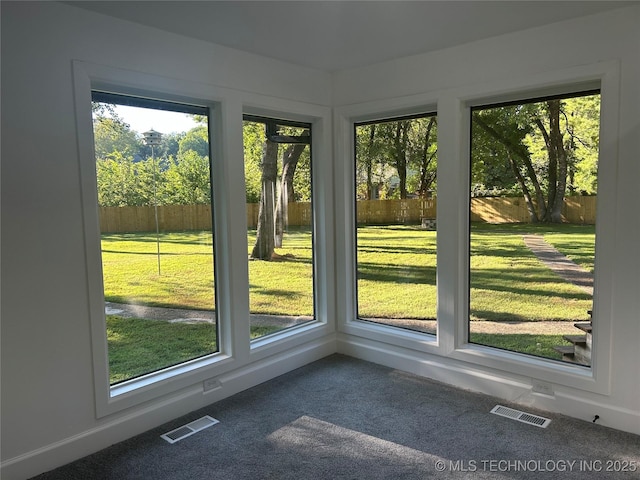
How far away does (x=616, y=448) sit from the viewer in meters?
2.61

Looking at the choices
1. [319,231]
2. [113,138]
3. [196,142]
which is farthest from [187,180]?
[319,231]

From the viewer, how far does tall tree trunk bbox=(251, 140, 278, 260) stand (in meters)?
3.74

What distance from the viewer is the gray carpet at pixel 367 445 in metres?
2.45

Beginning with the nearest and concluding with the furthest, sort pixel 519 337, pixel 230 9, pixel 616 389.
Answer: pixel 230 9
pixel 616 389
pixel 519 337

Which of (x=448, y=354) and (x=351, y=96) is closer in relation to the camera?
(x=448, y=354)

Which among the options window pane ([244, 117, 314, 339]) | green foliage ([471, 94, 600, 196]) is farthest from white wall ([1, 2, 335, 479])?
green foliage ([471, 94, 600, 196])

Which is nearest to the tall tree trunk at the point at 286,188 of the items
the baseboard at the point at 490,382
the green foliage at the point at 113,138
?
the baseboard at the point at 490,382

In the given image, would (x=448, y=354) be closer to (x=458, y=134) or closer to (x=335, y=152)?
(x=458, y=134)

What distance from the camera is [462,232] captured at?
3467mm

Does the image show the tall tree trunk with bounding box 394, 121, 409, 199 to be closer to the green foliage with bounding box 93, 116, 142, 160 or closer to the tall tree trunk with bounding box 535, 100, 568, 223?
the tall tree trunk with bounding box 535, 100, 568, 223

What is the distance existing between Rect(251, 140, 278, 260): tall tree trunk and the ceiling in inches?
31.2

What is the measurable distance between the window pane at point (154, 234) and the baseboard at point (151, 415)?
0.79ft

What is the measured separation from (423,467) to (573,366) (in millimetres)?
1290

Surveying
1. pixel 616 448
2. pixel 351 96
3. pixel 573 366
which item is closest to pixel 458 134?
pixel 351 96
